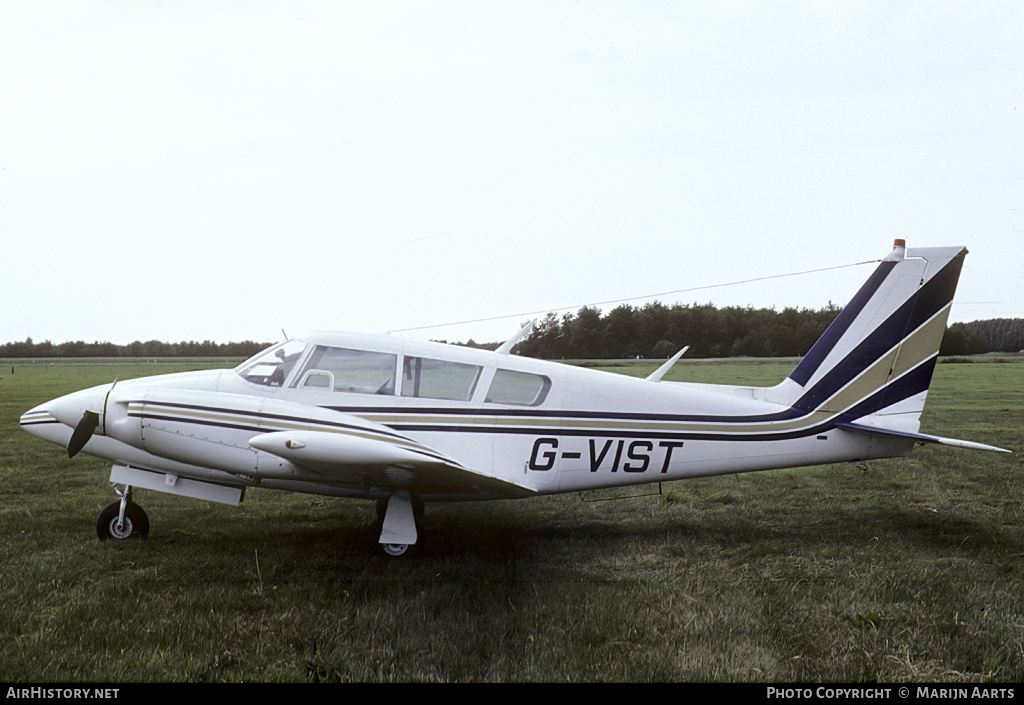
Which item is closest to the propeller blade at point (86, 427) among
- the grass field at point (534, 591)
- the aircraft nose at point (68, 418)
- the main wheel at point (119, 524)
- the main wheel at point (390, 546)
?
the aircraft nose at point (68, 418)

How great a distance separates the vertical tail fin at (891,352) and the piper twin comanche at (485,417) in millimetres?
16

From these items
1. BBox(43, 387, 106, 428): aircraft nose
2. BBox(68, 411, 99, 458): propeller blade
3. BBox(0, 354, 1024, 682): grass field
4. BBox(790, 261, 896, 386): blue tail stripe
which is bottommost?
BBox(0, 354, 1024, 682): grass field

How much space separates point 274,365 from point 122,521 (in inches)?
93.8

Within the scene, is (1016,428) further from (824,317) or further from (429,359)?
(429,359)

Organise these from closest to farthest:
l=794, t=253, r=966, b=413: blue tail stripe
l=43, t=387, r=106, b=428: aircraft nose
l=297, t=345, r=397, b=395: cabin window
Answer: l=43, t=387, r=106, b=428: aircraft nose
l=297, t=345, r=397, b=395: cabin window
l=794, t=253, r=966, b=413: blue tail stripe

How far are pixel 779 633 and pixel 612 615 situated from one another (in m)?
1.20

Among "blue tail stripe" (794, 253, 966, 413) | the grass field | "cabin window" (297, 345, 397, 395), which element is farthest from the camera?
"blue tail stripe" (794, 253, 966, 413)

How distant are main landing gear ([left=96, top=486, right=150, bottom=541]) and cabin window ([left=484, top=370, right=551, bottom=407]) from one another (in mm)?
4031

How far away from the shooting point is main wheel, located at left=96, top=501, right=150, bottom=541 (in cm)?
669

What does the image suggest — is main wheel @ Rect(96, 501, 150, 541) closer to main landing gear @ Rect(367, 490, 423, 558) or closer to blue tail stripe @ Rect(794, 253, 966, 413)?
main landing gear @ Rect(367, 490, 423, 558)

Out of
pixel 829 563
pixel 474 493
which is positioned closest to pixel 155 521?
pixel 474 493

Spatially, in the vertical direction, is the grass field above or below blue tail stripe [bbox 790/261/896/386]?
below

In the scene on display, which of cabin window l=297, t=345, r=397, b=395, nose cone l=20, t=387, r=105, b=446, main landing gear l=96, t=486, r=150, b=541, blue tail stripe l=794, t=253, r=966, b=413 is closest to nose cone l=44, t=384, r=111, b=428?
nose cone l=20, t=387, r=105, b=446

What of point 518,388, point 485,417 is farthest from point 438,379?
point 518,388
